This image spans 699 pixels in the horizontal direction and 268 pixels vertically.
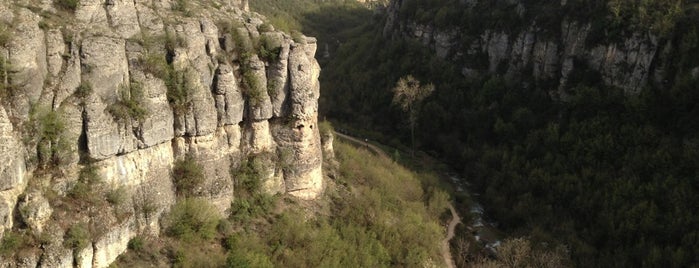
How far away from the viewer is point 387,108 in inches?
2918

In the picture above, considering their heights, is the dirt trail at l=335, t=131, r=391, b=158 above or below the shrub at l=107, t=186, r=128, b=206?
below

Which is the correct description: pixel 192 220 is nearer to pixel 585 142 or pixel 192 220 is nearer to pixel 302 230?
pixel 302 230

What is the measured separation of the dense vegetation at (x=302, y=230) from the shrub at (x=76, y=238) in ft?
9.26

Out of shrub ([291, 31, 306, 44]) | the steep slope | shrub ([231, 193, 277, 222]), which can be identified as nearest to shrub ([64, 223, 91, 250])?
shrub ([231, 193, 277, 222])

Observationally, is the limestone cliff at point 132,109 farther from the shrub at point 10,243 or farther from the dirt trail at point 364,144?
the dirt trail at point 364,144

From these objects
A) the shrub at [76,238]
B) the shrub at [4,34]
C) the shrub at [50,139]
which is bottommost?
the shrub at [76,238]

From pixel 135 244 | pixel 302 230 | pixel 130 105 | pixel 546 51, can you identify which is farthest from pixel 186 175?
pixel 546 51

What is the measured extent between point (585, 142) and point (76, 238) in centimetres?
3968

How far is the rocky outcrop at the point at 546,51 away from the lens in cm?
5003

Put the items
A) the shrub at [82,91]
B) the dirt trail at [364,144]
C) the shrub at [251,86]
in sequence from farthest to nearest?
1. the dirt trail at [364,144]
2. the shrub at [251,86]
3. the shrub at [82,91]

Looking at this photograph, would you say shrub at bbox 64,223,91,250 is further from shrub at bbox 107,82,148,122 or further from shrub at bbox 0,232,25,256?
shrub at bbox 107,82,148,122

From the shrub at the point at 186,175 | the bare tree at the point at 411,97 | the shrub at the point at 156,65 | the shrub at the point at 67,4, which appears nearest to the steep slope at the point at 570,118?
the bare tree at the point at 411,97

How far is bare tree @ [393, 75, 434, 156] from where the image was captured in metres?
64.0

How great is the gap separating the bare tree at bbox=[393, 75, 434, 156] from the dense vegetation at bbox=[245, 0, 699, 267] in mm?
1184
